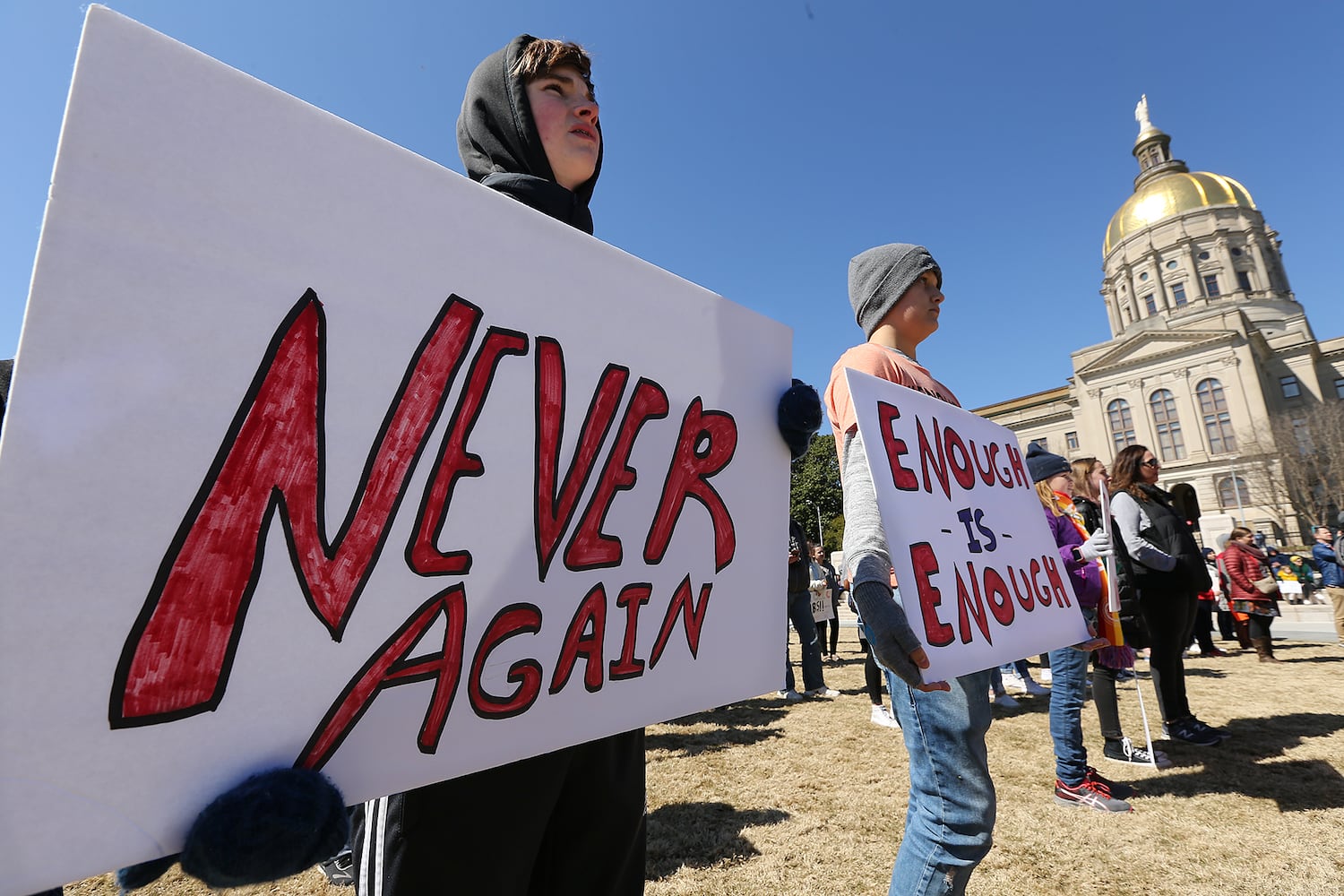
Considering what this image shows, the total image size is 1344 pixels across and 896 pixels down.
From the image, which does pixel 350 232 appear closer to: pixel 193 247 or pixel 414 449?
pixel 193 247

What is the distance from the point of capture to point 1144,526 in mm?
3594

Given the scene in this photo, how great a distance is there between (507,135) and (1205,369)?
171 feet

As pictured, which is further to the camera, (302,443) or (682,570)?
(682,570)

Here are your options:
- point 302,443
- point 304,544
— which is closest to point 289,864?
point 304,544

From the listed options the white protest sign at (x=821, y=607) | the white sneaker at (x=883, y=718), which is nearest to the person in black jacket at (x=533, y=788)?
the white sneaker at (x=883, y=718)

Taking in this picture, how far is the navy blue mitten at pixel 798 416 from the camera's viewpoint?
118 cm

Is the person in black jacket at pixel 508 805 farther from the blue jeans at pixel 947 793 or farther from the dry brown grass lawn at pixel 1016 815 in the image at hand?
the dry brown grass lawn at pixel 1016 815

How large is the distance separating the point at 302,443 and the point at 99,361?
0.18m

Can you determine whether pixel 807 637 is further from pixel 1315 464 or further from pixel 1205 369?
pixel 1205 369

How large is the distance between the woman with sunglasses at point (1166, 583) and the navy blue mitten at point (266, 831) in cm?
413

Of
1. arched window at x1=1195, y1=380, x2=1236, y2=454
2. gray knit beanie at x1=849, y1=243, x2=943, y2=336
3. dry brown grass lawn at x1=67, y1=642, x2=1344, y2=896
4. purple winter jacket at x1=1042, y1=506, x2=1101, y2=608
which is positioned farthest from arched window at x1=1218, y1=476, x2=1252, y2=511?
gray knit beanie at x1=849, y1=243, x2=943, y2=336

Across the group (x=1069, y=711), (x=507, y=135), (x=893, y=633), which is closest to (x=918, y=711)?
(x=893, y=633)

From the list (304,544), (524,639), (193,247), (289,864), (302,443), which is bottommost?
(289,864)

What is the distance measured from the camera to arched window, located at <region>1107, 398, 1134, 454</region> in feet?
138
